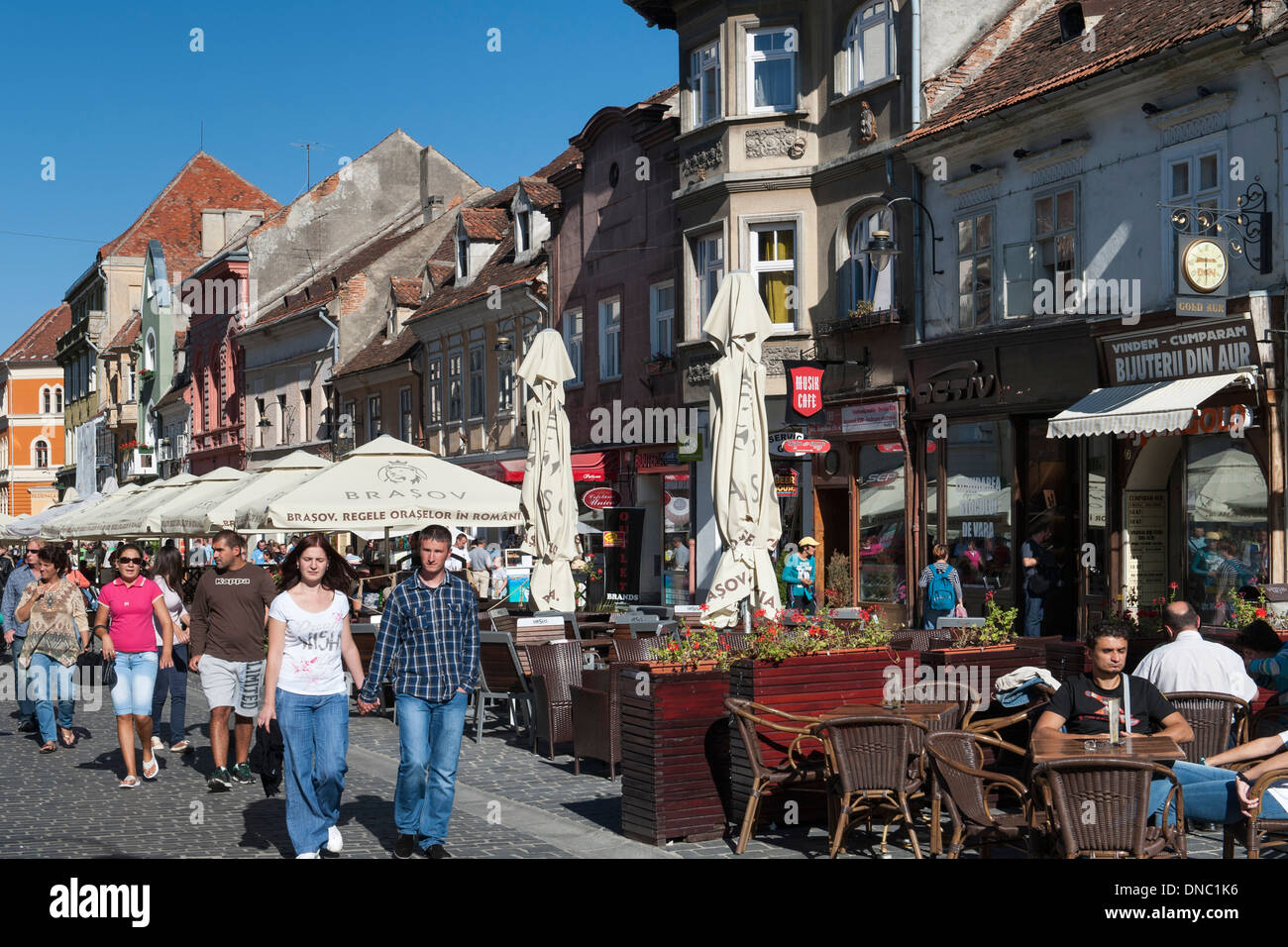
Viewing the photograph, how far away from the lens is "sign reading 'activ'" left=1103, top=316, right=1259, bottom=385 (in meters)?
17.6

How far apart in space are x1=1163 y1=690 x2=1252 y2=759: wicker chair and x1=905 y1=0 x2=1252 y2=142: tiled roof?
11334mm

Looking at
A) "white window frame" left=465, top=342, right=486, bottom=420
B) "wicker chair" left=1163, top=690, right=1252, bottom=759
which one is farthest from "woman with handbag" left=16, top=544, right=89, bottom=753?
"white window frame" left=465, top=342, right=486, bottom=420

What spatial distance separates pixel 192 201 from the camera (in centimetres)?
7725

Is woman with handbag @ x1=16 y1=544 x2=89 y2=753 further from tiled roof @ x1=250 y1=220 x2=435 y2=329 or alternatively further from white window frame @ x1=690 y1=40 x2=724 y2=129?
tiled roof @ x1=250 y1=220 x2=435 y2=329

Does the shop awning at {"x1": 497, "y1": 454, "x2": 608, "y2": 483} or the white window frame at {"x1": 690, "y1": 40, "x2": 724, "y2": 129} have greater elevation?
the white window frame at {"x1": 690, "y1": 40, "x2": 724, "y2": 129}

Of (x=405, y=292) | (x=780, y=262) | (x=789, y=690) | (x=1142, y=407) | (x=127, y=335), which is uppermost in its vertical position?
(x=127, y=335)

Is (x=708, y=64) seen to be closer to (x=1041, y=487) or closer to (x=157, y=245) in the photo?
(x=1041, y=487)

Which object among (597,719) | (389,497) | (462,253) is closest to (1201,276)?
(389,497)

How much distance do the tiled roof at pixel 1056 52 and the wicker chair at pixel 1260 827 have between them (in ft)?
42.4

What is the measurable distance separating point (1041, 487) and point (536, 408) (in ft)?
25.2

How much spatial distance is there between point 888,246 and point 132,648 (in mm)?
15346

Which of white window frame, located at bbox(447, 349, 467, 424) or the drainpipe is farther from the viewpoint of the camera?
white window frame, located at bbox(447, 349, 467, 424)

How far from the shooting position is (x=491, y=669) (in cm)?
1402

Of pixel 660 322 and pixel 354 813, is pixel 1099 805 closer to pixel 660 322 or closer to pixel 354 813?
pixel 354 813
